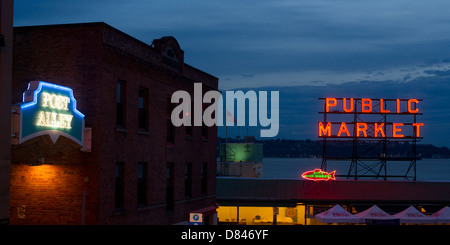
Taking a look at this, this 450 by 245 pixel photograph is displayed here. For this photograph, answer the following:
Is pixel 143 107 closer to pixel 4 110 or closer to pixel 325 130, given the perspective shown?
pixel 4 110

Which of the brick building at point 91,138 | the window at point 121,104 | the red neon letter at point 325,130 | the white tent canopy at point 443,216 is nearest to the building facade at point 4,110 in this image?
the brick building at point 91,138

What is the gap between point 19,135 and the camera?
676 inches

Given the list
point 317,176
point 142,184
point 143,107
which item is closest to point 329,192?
point 317,176

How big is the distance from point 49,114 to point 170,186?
1274 cm

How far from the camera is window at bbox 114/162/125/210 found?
963 inches

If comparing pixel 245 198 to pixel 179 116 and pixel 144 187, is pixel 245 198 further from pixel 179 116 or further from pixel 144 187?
pixel 144 187

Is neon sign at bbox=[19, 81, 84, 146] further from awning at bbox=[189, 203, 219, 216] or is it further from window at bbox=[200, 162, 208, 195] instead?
window at bbox=[200, 162, 208, 195]

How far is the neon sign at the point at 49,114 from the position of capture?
17.6 metres

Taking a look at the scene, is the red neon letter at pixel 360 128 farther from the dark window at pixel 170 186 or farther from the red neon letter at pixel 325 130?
the dark window at pixel 170 186

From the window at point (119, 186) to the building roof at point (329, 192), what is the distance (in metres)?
20.8

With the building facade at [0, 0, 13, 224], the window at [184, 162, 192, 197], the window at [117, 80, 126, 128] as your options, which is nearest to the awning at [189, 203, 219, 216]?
the window at [184, 162, 192, 197]

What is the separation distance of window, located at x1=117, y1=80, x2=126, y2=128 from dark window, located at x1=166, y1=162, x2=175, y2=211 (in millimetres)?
6167

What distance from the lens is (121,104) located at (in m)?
24.7

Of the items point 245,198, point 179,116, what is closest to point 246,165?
point 245,198
